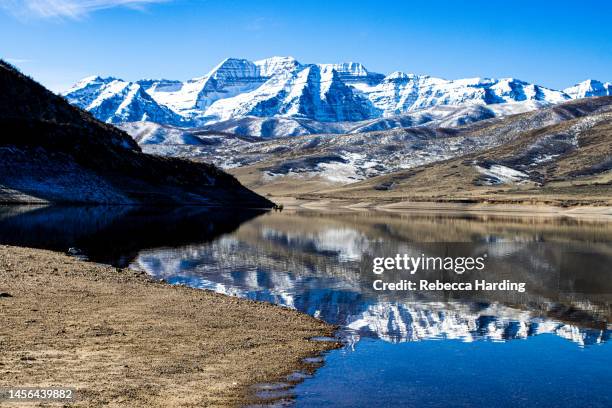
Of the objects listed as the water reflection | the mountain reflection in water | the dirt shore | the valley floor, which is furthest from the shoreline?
the dirt shore

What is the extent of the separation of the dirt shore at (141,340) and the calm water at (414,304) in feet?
5.46

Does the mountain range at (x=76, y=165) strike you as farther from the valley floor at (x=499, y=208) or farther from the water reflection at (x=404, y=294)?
the water reflection at (x=404, y=294)

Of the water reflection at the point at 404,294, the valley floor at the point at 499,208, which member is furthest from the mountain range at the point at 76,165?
the water reflection at the point at 404,294

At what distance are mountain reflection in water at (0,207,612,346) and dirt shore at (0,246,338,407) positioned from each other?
12.0ft

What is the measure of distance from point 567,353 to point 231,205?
129 m

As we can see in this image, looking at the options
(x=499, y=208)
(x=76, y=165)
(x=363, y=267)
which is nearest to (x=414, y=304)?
(x=363, y=267)

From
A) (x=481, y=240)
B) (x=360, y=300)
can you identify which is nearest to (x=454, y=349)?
(x=360, y=300)

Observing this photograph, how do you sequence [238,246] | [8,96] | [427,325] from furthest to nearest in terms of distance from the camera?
[8,96] < [238,246] < [427,325]

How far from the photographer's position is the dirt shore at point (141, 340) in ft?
54.1

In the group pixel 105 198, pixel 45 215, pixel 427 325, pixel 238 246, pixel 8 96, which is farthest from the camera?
pixel 8 96

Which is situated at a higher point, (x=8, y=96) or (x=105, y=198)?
(x=8, y=96)

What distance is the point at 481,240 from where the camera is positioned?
72625 mm

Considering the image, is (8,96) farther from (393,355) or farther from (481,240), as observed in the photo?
(393,355)

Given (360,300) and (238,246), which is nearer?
Answer: (360,300)
